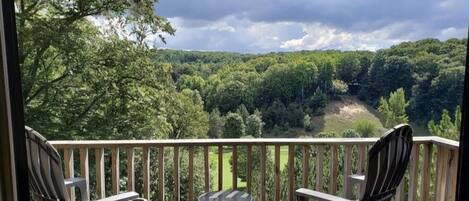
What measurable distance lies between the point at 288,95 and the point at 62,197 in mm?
3099

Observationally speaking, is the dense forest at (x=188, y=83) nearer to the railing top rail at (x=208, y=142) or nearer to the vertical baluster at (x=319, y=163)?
the railing top rail at (x=208, y=142)

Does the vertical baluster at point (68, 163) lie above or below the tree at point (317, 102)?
below

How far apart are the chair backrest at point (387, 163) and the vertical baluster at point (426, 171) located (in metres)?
0.66

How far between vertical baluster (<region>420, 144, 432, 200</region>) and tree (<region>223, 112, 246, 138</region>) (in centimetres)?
264

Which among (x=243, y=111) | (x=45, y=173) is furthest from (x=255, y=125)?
(x=45, y=173)

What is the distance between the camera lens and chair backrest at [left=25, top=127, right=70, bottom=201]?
2057 millimetres

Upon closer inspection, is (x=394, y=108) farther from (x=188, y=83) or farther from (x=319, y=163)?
(x=188, y=83)

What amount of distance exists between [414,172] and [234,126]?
8.95 ft

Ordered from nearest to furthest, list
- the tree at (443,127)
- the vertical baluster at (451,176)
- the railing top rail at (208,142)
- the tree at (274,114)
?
1. the vertical baluster at (451,176)
2. the railing top rail at (208,142)
3. the tree at (443,127)
4. the tree at (274,114)

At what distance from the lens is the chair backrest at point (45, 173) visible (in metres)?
2.06

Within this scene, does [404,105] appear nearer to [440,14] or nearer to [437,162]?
[440,14]

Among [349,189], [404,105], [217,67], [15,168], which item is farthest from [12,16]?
[404,105]

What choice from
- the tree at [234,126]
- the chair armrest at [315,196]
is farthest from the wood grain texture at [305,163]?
the tree at [234,126]

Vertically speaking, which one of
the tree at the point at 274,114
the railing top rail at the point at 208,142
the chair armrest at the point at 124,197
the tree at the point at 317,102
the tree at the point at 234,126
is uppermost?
the tree at the point at 317,102
